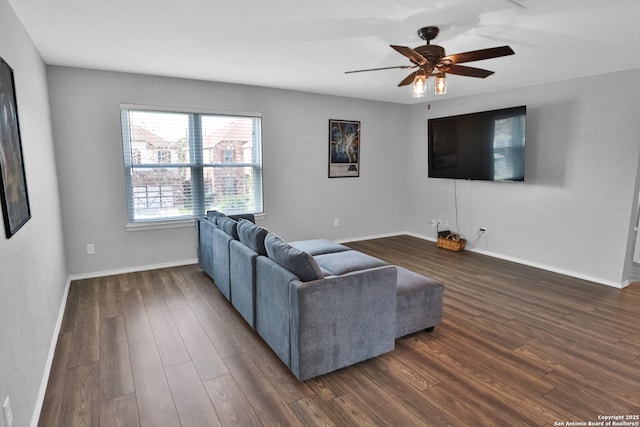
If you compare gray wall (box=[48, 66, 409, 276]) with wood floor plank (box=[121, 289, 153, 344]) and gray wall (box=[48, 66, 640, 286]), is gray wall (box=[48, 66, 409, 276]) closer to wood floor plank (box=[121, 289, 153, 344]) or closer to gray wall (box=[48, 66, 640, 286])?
gray wall (box=[48, 66, 640, 286])

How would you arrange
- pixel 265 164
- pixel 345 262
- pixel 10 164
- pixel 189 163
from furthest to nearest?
1. pixel 265 164
2. pixel 189 163
3. pixel 345 262
4. pixel 10 164

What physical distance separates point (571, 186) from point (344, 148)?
3.13m

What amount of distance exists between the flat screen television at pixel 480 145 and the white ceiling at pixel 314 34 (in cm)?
65

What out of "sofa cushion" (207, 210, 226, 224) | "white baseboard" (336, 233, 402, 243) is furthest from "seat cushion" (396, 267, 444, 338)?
"white baseboard" (336, 233, 402, 243)

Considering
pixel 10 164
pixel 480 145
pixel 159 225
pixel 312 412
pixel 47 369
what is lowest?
pixel 312 412

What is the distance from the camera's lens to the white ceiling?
2365mm

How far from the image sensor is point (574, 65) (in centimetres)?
372

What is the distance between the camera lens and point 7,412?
1.46m

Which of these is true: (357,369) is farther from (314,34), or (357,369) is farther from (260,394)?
(314,34)

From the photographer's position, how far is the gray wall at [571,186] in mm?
3971

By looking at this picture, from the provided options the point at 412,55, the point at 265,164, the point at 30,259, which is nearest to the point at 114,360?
the point at 30,259

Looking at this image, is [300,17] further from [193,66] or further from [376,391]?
[376,391]

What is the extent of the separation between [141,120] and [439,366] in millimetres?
4093

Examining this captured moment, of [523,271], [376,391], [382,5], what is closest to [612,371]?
[376,391]
